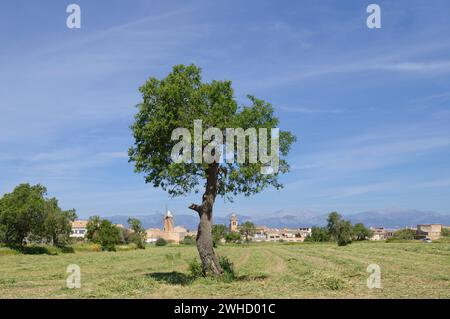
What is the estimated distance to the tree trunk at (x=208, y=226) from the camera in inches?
1047

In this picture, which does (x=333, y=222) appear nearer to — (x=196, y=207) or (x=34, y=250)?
(x=34, y=250)

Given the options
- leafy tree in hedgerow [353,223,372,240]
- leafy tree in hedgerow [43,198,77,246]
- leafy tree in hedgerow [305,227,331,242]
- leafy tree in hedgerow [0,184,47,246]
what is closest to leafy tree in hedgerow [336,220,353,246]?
leafy tree in hedgerow [353,223,372,240]

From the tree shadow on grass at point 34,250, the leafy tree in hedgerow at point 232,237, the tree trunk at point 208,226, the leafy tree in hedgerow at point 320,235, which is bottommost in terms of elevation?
the leafy tree in hedgerow at point 232,237

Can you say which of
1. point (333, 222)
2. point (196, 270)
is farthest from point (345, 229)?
point (196, 270)

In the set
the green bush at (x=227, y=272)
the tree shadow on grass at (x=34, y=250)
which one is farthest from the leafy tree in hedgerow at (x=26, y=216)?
the green bush at (x=227, y=272)

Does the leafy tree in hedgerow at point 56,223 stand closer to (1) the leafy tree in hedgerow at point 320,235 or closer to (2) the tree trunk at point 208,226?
(2) the tree trunk at point 208,226

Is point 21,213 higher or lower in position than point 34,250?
higher

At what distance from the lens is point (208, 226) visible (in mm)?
26875

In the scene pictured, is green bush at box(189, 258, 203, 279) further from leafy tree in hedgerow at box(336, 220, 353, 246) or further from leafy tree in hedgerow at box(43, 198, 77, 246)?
leafy tree in hedgerow at box(336, 220, 353, 246)

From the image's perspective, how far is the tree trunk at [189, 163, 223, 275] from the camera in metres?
26.6

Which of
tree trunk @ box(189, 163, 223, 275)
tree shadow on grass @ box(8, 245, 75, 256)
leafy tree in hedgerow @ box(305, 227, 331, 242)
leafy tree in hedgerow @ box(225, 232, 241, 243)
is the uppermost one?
tree trunk @ box(189, 163, 223, 275)

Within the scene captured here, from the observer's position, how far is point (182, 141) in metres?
25.8

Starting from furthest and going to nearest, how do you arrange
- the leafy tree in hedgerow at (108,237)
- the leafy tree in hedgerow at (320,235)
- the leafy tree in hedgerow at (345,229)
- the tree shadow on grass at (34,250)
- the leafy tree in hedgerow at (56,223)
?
the leafy tree in hedgerow at (320,235)
the leafy tree in hedgerow at (345,229)
the leafy tree in hedgerow at (108,237)
the leafy tree in hedgerow at (56,223)
the tree shadow on grass at (34,250)
